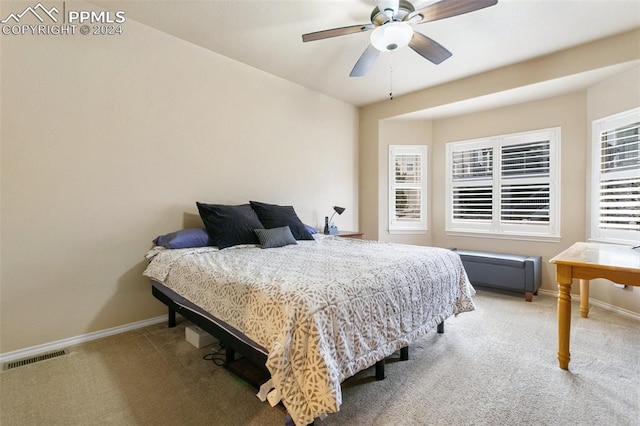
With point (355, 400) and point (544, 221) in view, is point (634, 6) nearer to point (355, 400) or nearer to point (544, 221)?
point (544, 221)

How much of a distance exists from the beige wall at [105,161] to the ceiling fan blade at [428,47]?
6.41 ft

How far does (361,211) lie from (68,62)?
4.04 metres

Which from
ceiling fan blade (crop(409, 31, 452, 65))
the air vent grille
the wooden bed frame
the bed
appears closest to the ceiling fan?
ceiling fan blade (crop(409, 31, 452, 65))

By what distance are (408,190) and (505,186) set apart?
54.4 inches

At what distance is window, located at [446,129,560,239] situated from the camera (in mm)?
3936

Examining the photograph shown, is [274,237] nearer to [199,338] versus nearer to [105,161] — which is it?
[199,338]

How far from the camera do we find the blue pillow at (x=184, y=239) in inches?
105

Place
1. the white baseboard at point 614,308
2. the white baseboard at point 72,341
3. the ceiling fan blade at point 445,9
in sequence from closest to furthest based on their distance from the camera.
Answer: the ceiling fan blade at point 445,9, the white baseboard at point 72,341, the white baseboard at point 614,308

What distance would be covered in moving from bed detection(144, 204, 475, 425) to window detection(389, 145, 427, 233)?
7.64 feet

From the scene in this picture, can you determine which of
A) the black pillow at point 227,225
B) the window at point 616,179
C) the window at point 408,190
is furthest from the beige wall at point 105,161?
the window at point 616,179

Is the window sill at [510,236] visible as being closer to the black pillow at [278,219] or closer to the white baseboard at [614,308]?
the white baseboard at [614,308]

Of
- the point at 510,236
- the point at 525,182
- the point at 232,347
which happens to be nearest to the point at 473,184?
the point at 525,182

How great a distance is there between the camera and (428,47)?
247 cm

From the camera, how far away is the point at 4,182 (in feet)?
7.14
